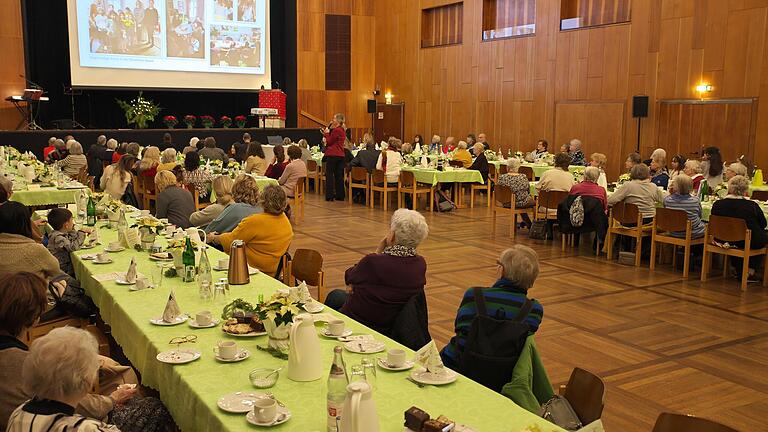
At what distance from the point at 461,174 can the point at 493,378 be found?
31.9 ft

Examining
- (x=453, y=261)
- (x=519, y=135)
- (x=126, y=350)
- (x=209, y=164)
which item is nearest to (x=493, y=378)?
(x=126, y=350)

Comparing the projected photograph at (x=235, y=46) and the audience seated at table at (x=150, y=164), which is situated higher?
the projected photograph at (x=235, y=46)

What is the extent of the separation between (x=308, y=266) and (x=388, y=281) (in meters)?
1.15

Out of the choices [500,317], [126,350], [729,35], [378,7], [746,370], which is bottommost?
[746,370]

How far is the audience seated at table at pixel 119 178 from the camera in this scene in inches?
371

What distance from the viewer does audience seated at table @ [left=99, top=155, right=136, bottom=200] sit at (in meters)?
9.41

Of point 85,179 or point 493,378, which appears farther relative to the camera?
point 85,179

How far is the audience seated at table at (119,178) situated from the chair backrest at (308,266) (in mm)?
5091

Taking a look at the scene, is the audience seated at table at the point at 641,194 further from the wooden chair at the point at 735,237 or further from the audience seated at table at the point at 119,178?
the audience seated at table at the point at 119,178

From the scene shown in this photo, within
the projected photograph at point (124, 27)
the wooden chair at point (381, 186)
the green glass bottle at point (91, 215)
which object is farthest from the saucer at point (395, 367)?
the projected photograph at point (124, 27)

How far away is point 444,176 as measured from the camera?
12.5 meters

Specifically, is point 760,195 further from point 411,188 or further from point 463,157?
point 463,157

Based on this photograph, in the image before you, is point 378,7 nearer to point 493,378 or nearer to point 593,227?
point 593,227

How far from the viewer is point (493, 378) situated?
315 cm
